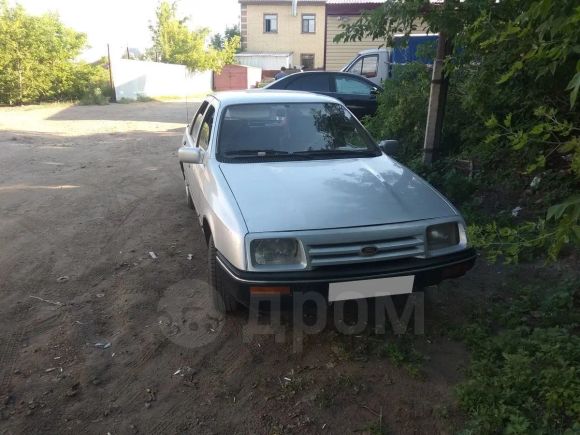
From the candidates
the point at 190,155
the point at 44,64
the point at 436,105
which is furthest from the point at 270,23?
the point at 190,155

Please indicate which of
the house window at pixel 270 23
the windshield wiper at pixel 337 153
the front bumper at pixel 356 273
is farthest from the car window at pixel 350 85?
the house window at pixel 270 23

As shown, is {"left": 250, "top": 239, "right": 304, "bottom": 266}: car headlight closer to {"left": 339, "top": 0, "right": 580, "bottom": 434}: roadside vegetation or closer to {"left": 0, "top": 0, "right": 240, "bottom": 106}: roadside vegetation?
{"left": 339, "top": 0, "right": 580, "bottom": 434}: roadside vegetation

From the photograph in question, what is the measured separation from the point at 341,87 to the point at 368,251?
25.3 ft

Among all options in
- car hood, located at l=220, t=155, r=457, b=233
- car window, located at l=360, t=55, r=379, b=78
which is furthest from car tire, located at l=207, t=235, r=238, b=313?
car window, located at l=360, t=55, r=379, b=78

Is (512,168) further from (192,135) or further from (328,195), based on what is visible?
(192,135)

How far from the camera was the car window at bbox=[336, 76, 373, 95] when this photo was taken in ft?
32.6

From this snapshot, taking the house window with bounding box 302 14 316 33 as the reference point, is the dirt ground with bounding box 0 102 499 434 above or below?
below

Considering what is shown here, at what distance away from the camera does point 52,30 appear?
2078cm

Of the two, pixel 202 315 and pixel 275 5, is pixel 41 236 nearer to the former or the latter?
pixel 202 315

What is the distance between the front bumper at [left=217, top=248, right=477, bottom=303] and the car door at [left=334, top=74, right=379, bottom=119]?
7084 mm

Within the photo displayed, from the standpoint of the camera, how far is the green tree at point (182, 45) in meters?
34.9

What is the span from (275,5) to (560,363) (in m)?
40.1

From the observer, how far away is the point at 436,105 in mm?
5836

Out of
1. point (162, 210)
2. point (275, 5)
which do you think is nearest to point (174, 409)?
point (162, 210)
